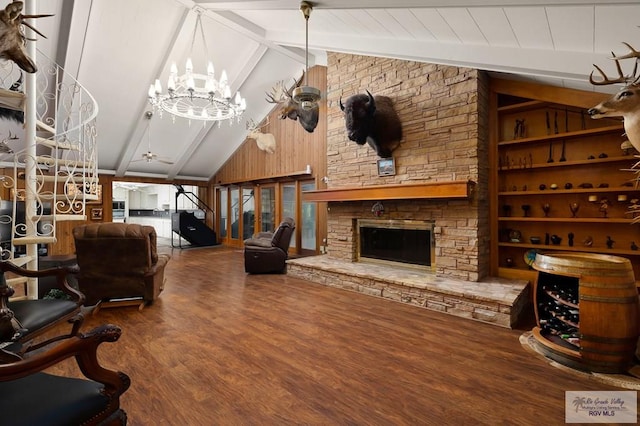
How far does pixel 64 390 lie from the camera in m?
1.14

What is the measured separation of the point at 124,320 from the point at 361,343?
8.75 ft

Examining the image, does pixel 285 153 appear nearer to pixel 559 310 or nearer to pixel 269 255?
pixel 269 255

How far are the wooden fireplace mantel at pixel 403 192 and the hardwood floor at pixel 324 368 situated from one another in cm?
152

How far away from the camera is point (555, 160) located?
12.3ft

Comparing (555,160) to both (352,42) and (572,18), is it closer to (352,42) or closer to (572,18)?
(572,18)

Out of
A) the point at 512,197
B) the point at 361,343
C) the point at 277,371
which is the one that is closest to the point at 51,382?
the point at 277,371

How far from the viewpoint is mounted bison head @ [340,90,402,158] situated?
13.7ft

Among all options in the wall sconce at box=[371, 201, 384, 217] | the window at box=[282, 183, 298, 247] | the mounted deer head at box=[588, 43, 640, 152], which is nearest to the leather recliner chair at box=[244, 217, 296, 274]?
the wall sconce at box=[371, 201, 384, 217]

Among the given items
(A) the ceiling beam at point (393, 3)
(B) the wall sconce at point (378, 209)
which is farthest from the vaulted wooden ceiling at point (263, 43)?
(B) the wall sconce at point (378, 209)

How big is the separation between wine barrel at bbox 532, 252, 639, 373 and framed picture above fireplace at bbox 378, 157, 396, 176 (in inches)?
109

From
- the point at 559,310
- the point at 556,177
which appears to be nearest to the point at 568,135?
the point at 556,177

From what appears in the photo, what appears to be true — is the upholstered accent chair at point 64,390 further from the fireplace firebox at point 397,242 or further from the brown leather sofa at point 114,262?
the fireplace firebox at point 397,242

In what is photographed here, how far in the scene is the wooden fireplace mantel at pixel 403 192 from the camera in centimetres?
367

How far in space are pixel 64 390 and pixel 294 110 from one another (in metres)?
5.23
